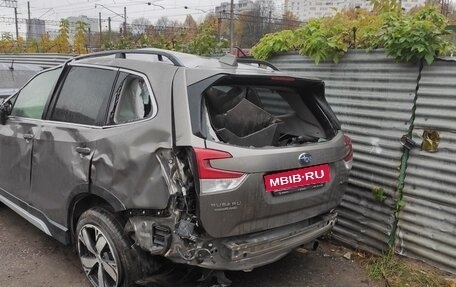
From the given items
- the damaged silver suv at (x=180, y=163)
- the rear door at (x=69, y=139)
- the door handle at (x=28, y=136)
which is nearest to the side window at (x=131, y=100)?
the damaged silver suv at (x=180, y=163)

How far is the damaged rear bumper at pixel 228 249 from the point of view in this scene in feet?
9.09

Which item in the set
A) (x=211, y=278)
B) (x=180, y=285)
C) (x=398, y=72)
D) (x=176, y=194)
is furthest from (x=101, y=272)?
(x=398, y=72)

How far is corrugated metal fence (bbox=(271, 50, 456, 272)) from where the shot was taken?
11.8 feet

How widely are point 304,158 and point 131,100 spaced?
1348mm

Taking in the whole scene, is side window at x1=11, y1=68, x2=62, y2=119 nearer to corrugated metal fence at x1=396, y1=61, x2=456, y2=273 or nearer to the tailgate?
the tailgate

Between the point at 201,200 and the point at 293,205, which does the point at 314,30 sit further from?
the point at 201,200

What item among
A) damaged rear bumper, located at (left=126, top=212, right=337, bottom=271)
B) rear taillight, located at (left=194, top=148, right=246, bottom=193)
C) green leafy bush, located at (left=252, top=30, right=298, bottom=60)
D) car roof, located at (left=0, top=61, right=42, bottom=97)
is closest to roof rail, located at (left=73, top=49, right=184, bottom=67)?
rear taillight, located at (left=194, top=148, right=246, bottom=193)

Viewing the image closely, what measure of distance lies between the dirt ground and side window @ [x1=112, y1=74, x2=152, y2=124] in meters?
1.55

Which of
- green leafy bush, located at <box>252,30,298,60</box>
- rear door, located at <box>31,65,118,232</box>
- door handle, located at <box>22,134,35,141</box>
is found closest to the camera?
rear door, located at <box>31,65,118,232</box>

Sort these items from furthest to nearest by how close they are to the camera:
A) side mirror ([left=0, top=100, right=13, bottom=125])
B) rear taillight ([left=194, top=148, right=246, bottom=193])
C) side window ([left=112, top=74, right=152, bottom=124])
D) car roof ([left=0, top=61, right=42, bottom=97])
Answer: car roof ([left=0, top=61, right=42, bottom=97]) < side mirror ([left=0, top=100, right=13, bottom=125]) < side window ([left=112, top=74, right=152, bottom=124]) < rear taillight ([left=194, top=148, right=246, bottom=193])

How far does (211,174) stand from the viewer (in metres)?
2.63

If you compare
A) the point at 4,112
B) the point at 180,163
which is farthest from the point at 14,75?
the point at 180,163

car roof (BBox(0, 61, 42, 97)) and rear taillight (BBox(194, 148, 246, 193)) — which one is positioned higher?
car roof (BBox(0, 61, 42, 97))

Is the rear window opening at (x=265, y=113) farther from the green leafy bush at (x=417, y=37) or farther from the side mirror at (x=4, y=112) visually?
the side mirror at (x=4, y=112)
